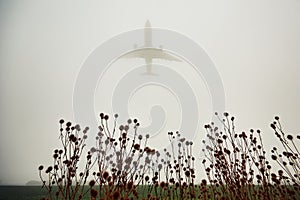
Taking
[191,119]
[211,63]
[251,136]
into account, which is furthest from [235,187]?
[211,63]

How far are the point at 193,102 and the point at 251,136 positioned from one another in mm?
2427

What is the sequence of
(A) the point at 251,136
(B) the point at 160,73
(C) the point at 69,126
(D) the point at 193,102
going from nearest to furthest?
(C) the point at 69,126 < (A) the point at 251,136 < (D) the point at 193,102 < (B) the point at 160,73

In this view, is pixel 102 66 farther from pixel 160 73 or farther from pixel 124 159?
pixel 124 159

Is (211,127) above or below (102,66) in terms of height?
below

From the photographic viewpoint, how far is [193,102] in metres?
4.40

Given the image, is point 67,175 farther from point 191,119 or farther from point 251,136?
point 191,119

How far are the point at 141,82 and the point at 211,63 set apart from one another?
1752 mm

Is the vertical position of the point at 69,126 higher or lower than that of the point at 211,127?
lower

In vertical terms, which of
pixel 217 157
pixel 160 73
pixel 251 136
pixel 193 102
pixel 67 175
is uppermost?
pixel 160 73

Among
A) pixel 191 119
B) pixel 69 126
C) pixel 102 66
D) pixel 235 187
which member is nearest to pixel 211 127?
pixel 235 187

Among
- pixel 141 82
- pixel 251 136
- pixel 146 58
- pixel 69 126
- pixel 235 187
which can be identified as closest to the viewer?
pixel 69 126

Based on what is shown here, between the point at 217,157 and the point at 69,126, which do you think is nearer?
the point at 69,126

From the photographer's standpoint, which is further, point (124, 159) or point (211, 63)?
point (211, 63)

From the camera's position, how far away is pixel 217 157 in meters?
2.00
